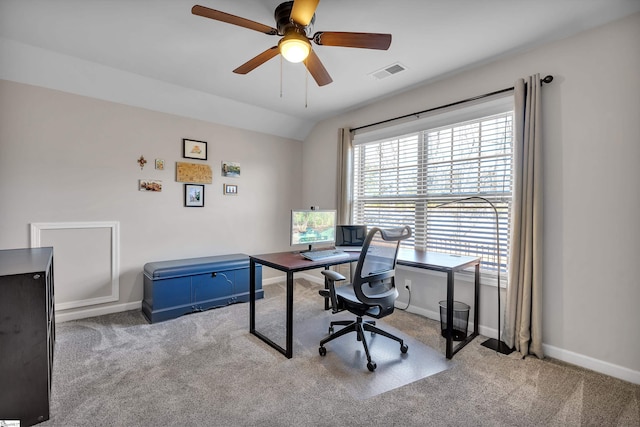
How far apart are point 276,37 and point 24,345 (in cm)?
259

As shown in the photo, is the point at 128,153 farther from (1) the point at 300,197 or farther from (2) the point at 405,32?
(2) the point at 405,32

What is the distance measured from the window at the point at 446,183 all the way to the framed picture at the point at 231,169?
1.73 meters

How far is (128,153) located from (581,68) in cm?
433

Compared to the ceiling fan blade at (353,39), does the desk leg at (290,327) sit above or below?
below

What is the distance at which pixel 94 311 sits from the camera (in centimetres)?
319

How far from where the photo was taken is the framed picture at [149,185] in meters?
3.46

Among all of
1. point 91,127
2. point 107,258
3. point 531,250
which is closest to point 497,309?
point 531,250

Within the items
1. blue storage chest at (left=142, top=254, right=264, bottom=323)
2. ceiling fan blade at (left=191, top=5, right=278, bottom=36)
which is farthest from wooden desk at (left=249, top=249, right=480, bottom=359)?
ceiling fan blade at (left=191, top=5, right=278, bottom=36)

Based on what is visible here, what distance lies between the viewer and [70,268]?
3.05 metres

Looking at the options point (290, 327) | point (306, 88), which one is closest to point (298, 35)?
point (306, 88)

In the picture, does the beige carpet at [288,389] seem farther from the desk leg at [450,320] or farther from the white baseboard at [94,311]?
the white baseboard at [94,311]

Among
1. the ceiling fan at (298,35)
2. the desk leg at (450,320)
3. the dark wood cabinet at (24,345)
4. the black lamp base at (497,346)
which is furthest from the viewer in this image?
the black lamp base at (497,346)

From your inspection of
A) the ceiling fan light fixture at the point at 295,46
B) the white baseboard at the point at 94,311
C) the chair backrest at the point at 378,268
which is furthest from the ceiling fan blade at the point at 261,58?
the white baseboard at the point at 94,311

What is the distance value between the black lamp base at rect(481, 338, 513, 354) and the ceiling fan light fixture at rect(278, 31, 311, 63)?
276 centimetres
